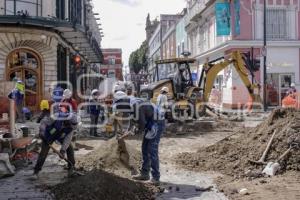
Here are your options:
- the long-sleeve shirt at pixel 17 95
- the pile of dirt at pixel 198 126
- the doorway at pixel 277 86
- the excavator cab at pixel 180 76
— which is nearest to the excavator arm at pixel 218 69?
the excavator cab at pixel 180 76

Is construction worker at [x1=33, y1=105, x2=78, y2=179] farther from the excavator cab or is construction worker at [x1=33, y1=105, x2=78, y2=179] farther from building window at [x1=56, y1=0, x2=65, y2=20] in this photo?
building window at [x1=56, y1=0, x2=65, y2=20]

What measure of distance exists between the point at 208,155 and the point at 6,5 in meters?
A: 17.1

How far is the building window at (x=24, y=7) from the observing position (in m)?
25.3

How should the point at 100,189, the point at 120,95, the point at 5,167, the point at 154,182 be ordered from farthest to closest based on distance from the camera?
the point at 5,167
the point at 120,95
the point at 154,182
the point at 100,189

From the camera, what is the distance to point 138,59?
364 ft

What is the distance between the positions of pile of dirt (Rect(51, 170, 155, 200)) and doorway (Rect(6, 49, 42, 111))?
18071mm

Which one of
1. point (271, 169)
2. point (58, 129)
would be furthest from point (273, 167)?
point (58, 129)

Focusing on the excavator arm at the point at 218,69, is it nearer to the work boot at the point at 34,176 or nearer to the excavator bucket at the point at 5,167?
the excavator bucket at the point at 5,167

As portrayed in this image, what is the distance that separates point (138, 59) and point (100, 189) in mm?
103752

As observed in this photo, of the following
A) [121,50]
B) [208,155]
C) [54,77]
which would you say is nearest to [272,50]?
[54,77]

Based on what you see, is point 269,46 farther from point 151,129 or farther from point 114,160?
point 151,129

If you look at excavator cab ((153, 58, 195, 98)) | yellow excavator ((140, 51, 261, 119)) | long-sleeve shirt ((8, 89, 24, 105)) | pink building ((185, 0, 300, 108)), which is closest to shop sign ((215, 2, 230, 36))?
pink building ((185, 0, 300, 108))

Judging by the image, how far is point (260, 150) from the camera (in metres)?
10.2

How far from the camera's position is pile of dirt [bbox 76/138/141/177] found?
33.2 ft
